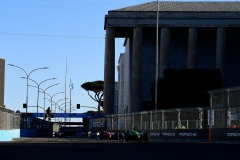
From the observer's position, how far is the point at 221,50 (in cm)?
11681

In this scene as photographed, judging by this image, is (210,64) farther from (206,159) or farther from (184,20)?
(206,159)

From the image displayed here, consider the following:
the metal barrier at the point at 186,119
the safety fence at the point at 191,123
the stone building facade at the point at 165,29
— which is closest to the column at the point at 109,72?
the stone building facade at the point at 165,29

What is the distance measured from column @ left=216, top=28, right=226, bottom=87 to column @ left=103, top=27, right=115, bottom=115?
18.6 meters

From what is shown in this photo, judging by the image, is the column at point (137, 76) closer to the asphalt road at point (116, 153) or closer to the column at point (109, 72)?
the column at point (109, 72)

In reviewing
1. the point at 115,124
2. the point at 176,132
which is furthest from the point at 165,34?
the point at 176,132

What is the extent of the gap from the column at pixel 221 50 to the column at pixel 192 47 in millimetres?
3877

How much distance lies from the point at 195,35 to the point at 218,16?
5288 mm

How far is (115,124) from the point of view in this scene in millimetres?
87000

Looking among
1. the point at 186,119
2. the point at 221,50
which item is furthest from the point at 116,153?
the point at 221,50

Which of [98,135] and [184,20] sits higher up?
[184,20]

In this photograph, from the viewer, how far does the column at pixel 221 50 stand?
116 m

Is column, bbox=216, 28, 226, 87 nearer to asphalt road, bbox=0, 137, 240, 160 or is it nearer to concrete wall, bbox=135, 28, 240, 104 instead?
concrete wall, bbox=135, 28, 240, 104

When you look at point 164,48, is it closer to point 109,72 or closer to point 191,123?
point 109,72

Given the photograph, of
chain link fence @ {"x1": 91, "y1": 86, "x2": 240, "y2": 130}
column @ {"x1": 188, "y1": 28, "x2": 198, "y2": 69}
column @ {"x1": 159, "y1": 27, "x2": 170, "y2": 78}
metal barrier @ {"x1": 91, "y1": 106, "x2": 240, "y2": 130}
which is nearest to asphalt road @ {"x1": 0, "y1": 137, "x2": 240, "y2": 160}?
chain link fence @ {"x1": 91, "y1": 86, "x2": 240, "y2": 130}
